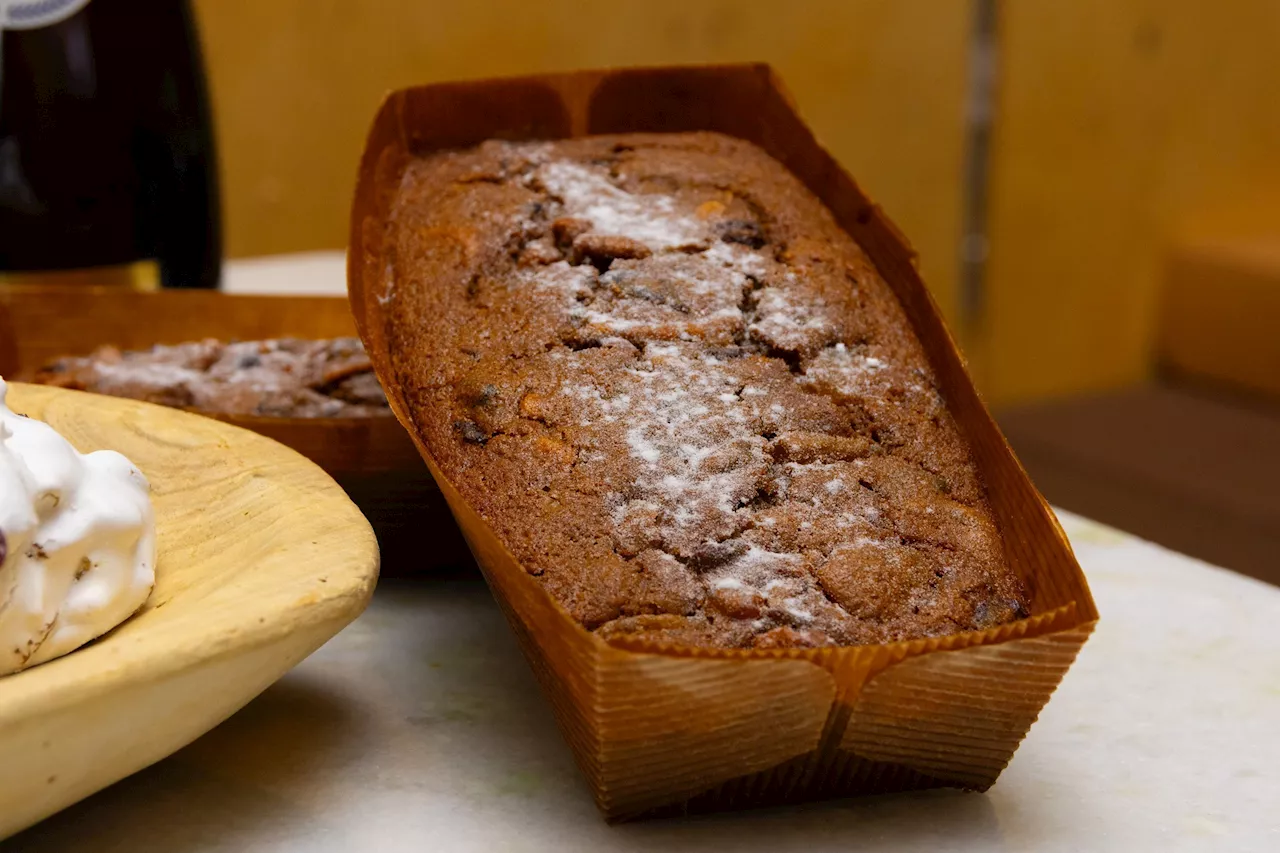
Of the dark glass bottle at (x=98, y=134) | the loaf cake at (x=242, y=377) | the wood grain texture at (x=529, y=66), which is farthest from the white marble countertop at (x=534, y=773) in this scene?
the wood grain texture at (x=529, y=66)

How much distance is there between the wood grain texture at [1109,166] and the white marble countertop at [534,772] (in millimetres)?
2206

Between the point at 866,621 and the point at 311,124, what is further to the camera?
the point at 311,124

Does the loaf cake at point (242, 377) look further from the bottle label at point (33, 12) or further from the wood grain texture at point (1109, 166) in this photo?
the wood grain texture at point (1109, 166)

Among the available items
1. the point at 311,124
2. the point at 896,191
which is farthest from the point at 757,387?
the point at 896,191

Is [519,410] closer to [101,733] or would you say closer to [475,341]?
[475,341]

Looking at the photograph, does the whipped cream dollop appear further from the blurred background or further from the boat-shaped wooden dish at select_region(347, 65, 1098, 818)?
the blurred background

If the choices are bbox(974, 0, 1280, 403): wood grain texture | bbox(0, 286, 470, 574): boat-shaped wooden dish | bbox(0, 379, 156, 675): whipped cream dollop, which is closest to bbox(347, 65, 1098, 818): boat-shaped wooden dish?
bbox(0, 379, 156, 675): whipped cream dollop

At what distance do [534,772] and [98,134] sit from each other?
2.96 ft

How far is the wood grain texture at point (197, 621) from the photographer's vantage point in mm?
450

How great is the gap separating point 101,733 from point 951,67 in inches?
99.4

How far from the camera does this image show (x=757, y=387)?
0.65 m

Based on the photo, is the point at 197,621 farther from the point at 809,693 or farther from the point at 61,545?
the point at 809,693

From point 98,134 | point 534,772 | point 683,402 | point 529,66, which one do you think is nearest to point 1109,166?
point 529,66

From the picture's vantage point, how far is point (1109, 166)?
2898 mm
